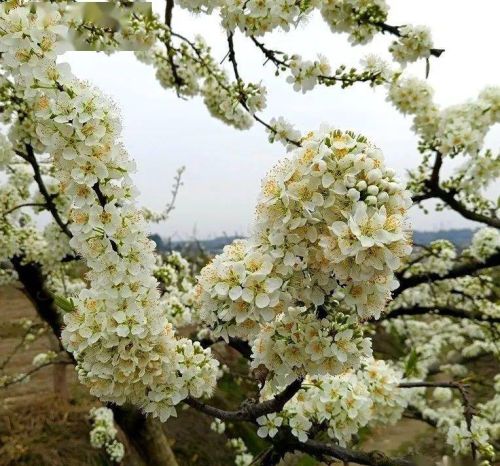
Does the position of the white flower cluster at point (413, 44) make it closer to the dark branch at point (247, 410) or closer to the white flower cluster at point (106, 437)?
the dark branch at point (247, 410)

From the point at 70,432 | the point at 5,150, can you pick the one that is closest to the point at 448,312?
the point at 5,150

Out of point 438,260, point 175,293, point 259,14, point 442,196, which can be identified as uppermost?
point 442,196

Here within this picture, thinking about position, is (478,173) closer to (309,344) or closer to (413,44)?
(413,44)

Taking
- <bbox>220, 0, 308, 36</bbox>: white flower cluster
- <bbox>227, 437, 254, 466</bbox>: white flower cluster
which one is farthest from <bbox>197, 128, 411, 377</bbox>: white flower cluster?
<bbox>227, 437, 254, 466</bbox>: white flower cluster

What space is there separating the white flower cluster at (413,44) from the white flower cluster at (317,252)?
10.2 feet

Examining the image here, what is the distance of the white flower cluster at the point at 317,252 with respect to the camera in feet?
5.10

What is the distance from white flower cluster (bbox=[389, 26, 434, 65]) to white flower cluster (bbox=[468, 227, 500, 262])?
233 centimetres

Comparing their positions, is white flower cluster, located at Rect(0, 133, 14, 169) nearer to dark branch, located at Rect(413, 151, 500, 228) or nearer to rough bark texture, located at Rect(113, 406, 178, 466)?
rough bark texture, located at Rect(113, 406, 178, 466)

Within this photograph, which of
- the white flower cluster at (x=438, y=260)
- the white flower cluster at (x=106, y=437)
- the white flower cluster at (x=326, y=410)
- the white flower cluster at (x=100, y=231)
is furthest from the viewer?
the white flower cluster at (x=106, y=437)

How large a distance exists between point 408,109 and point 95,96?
4052 millimetres

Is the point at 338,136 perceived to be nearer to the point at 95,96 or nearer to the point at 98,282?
the point at 95,96

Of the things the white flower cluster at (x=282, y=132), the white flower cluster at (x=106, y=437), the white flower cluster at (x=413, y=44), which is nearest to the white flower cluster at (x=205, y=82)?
the white flower cluster at (x=282, y=132)

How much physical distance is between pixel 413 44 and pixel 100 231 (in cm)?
339

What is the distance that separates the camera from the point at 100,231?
6.25 ft
